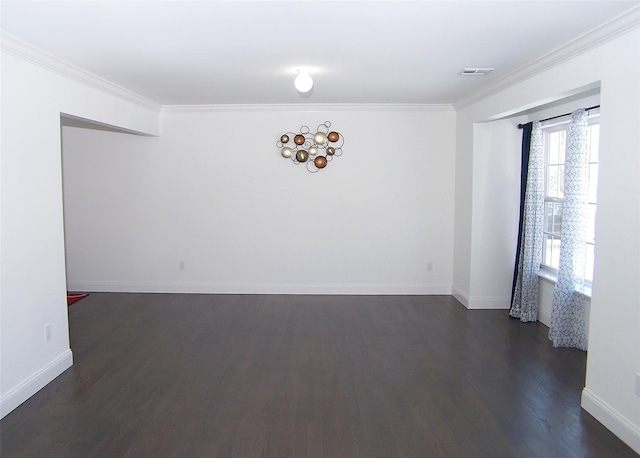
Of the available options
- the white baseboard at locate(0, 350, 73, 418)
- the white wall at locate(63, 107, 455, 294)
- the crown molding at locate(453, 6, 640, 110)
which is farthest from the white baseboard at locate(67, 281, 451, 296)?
the crown molding at locate(453, 6, 640, 110)

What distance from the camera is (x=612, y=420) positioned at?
2914mm

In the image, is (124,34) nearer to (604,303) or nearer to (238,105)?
(238,105)

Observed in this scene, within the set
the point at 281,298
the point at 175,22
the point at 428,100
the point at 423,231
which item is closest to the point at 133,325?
the point at 281,298

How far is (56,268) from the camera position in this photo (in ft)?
12.1

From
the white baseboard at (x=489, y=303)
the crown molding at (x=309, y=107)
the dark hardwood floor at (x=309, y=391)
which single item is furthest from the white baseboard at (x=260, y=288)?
the crown molding at (x=309, y=107)

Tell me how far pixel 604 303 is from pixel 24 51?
4.15 meters

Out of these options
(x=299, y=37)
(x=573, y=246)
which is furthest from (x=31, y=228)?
(x=573, y=246)

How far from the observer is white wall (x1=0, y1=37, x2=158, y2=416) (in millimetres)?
3109

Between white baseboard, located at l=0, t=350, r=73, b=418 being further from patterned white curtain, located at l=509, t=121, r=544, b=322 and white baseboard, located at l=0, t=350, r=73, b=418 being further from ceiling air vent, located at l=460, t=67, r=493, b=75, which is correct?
patterned white curtain, located at l=509, t=121, r=544, b=322

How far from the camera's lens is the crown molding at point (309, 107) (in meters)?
5.95

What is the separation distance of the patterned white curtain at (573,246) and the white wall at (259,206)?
1.99 meters

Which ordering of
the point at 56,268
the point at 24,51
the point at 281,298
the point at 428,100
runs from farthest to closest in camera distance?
1. the point at 281,298
2. the point at 428,100
3. the point at 56,268
4. the point at 24,51

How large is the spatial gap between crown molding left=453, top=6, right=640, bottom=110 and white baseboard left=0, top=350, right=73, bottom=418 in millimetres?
4400

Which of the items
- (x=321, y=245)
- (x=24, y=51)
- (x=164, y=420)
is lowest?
(x=164, y=420)
